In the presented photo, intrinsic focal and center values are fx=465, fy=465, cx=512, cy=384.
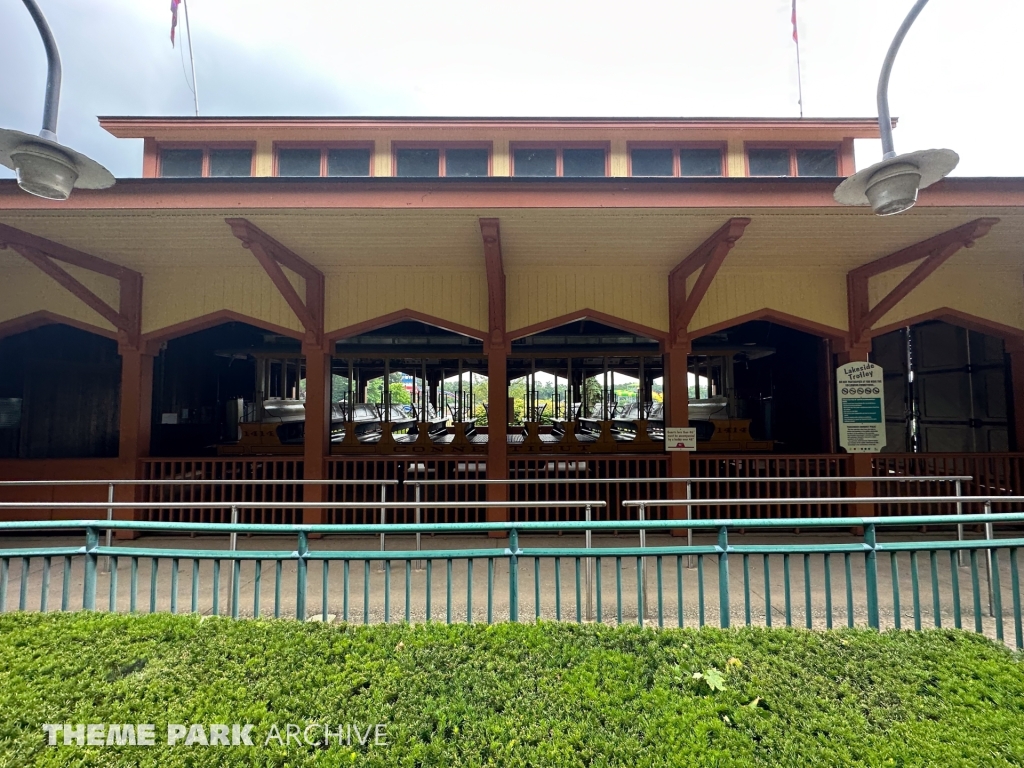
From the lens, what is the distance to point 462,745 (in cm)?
189

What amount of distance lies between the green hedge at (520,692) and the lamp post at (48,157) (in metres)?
2.60

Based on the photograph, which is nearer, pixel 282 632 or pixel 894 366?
pixel 282 632

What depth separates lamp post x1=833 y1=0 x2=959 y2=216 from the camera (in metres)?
2.84

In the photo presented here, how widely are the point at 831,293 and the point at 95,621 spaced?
7.78 metres

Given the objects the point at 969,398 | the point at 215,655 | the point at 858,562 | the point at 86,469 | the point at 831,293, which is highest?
the point at 831,293

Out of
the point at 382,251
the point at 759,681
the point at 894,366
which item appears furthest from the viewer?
the point at 894,366

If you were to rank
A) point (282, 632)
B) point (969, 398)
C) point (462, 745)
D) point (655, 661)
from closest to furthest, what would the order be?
point (462, 745)
point (655, 661)
point (282, 632)
point (969, 398)

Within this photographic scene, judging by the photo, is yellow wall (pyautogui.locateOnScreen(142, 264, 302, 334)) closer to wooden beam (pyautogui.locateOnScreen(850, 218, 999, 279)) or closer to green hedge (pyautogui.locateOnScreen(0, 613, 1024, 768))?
green hedge (pyautogui.locateOnScreen(0, 613, 1024, 768))

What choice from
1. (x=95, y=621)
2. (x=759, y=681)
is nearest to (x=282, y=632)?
(x=95, y=621)

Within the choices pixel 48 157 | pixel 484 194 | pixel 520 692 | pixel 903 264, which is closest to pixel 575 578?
pixel 520 692

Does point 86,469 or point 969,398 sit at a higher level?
point 969,398

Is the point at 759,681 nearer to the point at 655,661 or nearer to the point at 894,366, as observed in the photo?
the point at 655,661

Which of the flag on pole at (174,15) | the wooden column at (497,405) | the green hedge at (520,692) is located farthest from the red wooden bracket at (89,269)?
the flag on pole at (174,15)

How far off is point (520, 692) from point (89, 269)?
21.6 feet
